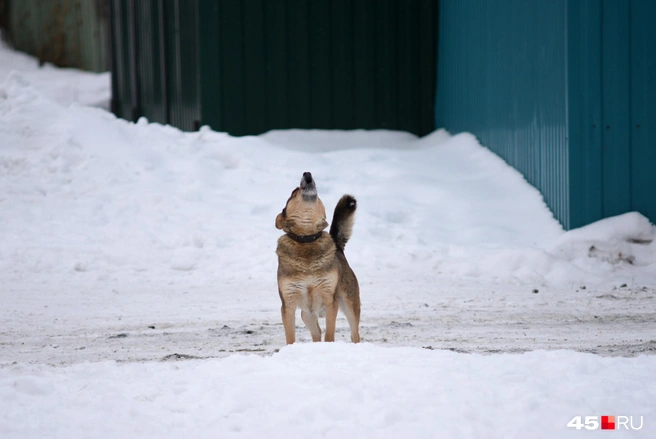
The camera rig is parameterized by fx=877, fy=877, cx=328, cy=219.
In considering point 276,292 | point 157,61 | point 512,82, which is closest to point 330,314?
point 276,292

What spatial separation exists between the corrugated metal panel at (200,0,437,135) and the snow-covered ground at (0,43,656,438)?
53 cm

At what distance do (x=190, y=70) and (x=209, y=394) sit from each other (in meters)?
13.6

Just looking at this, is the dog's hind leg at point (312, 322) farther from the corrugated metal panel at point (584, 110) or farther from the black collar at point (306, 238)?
the corrugated metal panel at point (584, 110)

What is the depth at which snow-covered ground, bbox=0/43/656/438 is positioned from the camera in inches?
192

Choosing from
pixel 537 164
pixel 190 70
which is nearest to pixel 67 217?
pixel 190 70

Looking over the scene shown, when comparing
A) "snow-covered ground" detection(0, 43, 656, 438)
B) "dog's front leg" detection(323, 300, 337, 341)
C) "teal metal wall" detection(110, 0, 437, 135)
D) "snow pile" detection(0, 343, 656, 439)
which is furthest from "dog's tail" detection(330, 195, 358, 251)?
"teal metal wall" detection(110, 0, 437, 135)

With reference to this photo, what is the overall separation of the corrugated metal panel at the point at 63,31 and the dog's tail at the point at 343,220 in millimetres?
21306

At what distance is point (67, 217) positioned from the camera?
1313 cm

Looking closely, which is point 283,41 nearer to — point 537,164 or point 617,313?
point 537,164

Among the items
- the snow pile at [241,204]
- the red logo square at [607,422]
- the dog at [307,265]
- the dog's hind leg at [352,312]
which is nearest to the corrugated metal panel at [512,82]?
the snow pile at [241,204]

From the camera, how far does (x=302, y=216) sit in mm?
6711

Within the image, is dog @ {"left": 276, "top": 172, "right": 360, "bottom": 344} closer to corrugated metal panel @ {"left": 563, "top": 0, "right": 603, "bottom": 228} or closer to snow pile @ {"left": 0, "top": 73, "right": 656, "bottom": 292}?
snow pile @ {"left": 0, "top": 73, "right": 656, "bottom": 292}

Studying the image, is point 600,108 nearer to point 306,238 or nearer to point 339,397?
point 306,238

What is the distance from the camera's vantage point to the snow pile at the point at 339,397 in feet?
15.2
